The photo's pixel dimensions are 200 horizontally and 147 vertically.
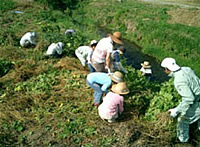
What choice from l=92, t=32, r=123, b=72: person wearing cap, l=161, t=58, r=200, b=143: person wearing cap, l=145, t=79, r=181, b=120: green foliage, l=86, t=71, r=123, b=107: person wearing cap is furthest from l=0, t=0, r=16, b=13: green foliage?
l=161, t=58, r=200, b=143: person wearing cap

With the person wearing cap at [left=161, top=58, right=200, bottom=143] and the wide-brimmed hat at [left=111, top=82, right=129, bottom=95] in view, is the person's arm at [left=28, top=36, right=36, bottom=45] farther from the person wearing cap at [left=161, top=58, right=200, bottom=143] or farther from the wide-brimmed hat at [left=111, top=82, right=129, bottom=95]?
the person wearing cap at [left=161, top=58, right=200, bottom=143]

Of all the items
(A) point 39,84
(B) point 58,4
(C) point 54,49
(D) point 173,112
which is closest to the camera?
(D) point 173,112

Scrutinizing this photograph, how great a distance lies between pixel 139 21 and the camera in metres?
18.3

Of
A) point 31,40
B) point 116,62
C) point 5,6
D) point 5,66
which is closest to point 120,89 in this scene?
point 116,62

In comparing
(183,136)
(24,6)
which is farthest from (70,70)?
(24,6)

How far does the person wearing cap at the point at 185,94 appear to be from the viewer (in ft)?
15.4

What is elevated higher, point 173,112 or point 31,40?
point 31,40

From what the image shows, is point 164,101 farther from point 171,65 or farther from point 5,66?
point 5,66

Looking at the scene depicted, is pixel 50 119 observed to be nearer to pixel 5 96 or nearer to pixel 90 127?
pixel 90 127

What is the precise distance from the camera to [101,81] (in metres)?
5.66

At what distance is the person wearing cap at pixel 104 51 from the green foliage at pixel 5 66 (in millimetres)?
3420

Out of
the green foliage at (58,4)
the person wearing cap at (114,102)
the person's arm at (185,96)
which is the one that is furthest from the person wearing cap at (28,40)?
the green foliage at (58,4)

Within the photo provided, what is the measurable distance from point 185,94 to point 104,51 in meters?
2.40

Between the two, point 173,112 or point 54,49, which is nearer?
point 173,112
